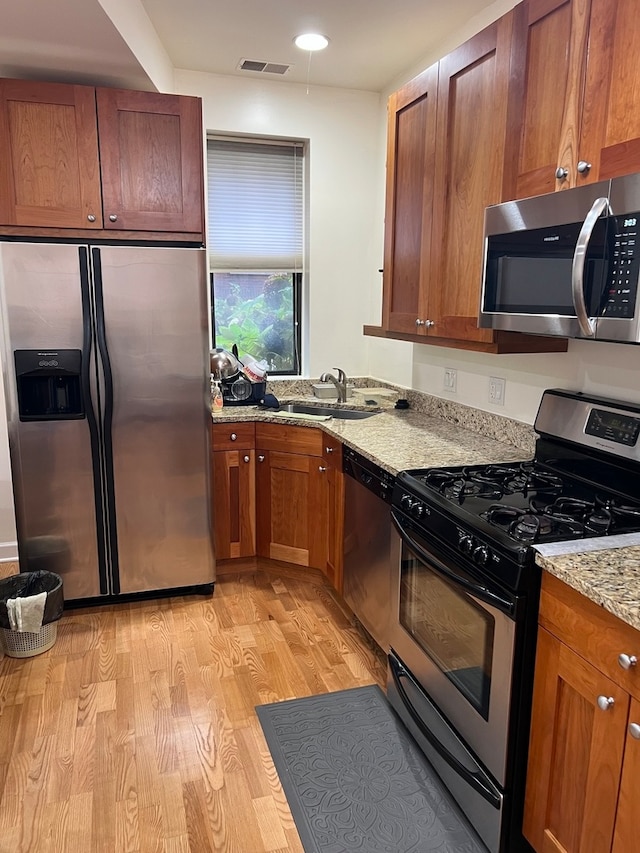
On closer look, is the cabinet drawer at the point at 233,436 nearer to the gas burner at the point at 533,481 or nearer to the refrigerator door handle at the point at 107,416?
the refrigerator door handle at the point at 107,416

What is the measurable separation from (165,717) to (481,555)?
1410mm

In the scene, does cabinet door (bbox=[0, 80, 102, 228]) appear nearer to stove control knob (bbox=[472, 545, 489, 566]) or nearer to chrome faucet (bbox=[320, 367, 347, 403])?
chrome faucet (bbox=[320, 367, 347, 403])

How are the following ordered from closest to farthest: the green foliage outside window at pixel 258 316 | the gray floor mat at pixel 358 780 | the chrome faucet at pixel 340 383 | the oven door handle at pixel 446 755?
the oven door handle at pixel 446 755, the gray floor mat at pixel 358 780, the chrome faucet at pixel 340 383, the green foliage outside window at pixel 258 316

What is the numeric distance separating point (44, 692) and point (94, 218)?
2031mm

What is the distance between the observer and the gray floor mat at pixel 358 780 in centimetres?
176

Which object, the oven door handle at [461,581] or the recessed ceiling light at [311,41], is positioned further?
the recessed ceiling light at [311,41]

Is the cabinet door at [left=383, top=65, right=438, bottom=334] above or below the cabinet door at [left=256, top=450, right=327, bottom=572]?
above

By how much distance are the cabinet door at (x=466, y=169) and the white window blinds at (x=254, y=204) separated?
1488mm

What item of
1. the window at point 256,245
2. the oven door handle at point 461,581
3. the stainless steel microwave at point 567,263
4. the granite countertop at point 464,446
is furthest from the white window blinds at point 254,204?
the oven door handle at point 461,581

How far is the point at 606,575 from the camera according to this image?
4.44 ft

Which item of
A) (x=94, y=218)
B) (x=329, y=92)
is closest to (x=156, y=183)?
(x=94, y=218)

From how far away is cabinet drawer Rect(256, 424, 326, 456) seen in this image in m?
3.12

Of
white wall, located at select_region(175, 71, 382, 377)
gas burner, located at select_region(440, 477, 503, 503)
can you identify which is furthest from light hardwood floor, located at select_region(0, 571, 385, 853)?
white wall, located at select_region(175, 71, 382, 377)

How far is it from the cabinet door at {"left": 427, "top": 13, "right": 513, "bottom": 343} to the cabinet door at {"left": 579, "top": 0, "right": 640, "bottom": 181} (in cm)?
42
